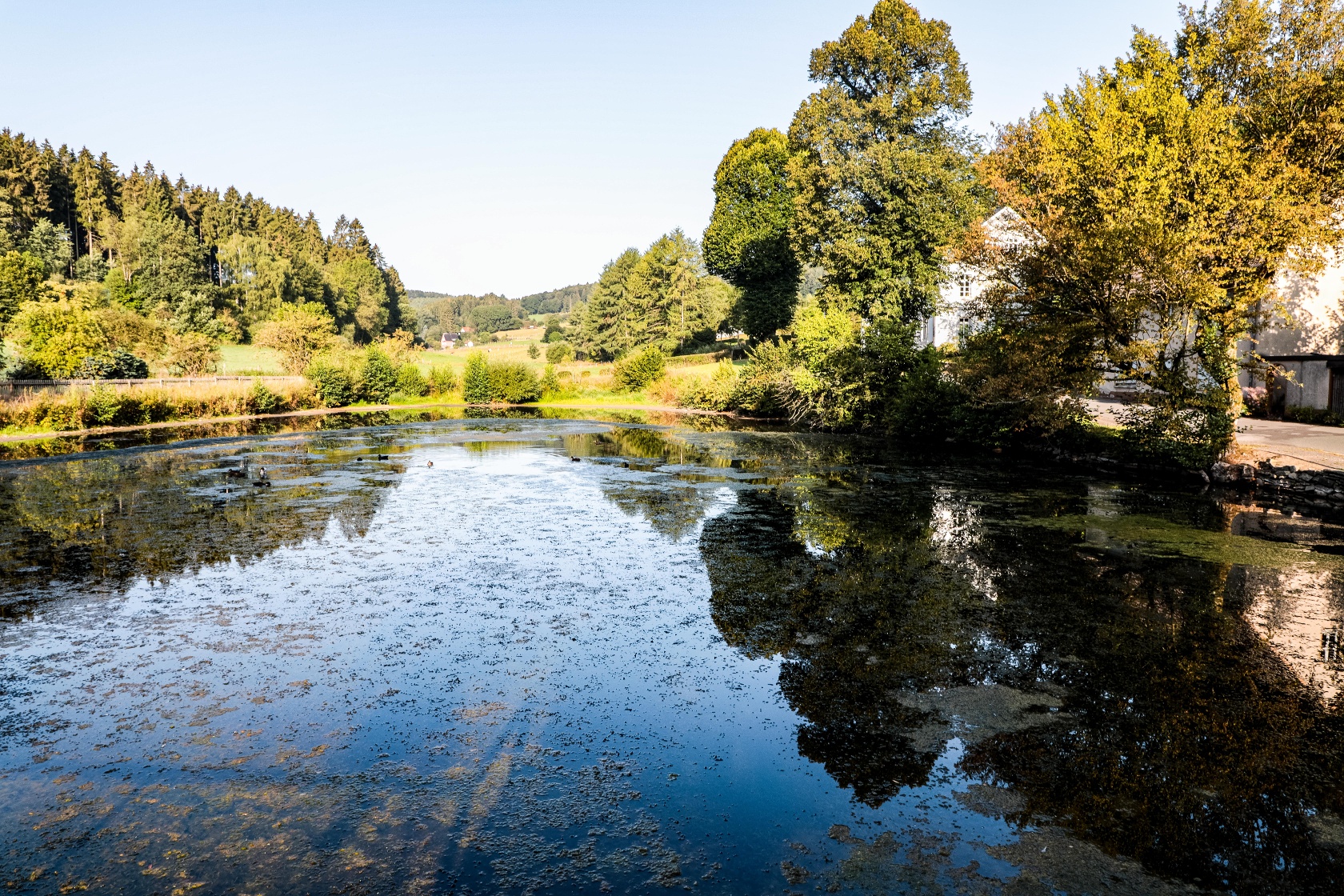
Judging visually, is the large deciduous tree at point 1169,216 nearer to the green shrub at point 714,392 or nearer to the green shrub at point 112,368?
the green shrub at point 714,392

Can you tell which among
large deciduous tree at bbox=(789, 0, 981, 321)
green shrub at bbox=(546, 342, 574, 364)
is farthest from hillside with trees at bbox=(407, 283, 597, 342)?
large deciduous tree at bbox=(789, 0, 981, 321)

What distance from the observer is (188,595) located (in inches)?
351

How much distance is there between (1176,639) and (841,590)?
10.6 ft

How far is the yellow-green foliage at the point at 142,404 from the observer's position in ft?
84.9

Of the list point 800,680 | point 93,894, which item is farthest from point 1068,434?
point 93,894

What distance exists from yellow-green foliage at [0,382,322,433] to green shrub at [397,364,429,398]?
643 cm

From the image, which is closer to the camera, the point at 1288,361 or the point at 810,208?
the point at 1288,361

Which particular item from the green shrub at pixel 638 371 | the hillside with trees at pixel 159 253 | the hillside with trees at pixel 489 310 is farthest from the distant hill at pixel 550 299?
the green shrub at pixel 638 371

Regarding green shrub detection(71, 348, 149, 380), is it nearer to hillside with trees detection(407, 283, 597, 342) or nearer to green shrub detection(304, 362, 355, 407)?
green shrub detection(304, 362, 355, 407)

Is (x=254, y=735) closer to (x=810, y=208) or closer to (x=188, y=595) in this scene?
(x=188, y=595)

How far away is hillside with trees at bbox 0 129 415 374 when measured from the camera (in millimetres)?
60438

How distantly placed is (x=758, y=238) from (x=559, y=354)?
2601 centimetres

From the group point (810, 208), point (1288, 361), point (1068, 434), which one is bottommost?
point (1068, 434)

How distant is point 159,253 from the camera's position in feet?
213
